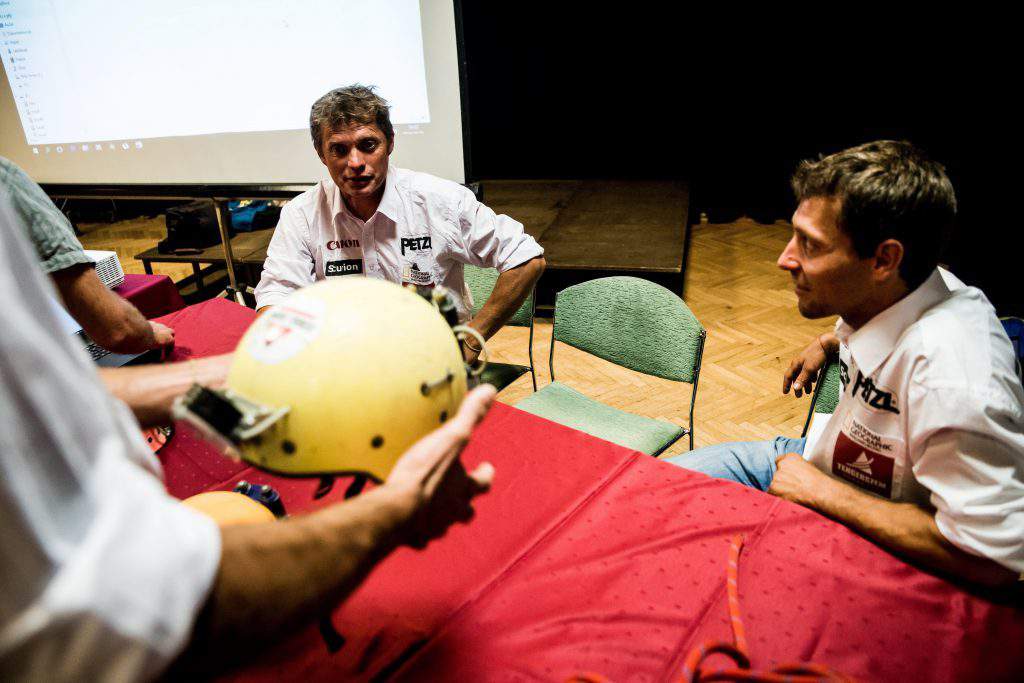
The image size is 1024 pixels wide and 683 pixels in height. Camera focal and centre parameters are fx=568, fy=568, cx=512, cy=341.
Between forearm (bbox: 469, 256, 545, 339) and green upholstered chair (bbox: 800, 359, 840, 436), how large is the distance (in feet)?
3.57

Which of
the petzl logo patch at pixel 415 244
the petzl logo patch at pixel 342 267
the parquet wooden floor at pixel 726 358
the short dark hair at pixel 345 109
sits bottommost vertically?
the parquet wooden floor at pixel 726 358

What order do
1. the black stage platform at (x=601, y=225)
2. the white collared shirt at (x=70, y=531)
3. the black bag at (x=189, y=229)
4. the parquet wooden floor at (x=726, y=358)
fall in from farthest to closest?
the black bag at (x=189, y=229) < the black stage platform at (x=601, y=225) < the parquet wooden floor at (x=726, y=358) < the white collared shirt at (x=70, y=531)

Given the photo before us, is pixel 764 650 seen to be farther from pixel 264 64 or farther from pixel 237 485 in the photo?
pixel 264 64

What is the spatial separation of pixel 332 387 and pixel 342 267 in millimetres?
1689

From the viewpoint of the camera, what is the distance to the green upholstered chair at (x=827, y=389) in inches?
69.7

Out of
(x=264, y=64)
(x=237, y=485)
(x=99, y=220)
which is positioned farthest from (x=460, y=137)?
(x=99, y=220)

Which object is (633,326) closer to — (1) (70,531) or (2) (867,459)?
(2) (867,459)

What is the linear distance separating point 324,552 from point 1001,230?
5575 mm

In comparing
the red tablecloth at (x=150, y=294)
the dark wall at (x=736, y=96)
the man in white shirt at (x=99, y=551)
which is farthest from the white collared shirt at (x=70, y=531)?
the dark wall at (x=736, y=96)

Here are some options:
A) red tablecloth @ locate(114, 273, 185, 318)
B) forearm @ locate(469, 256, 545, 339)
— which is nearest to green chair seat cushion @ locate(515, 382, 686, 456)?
forearm @ locate(469, 256, 545, 339)

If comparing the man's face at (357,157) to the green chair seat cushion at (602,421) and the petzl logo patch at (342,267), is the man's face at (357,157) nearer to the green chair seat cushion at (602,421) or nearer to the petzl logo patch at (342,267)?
the petzl logo patch at (342,267)

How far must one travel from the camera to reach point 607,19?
6.26 meters

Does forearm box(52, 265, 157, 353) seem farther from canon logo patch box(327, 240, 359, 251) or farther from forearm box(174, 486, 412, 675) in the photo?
forearm box(174, 486, 412, 675)

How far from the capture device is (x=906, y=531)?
41.8 inches
